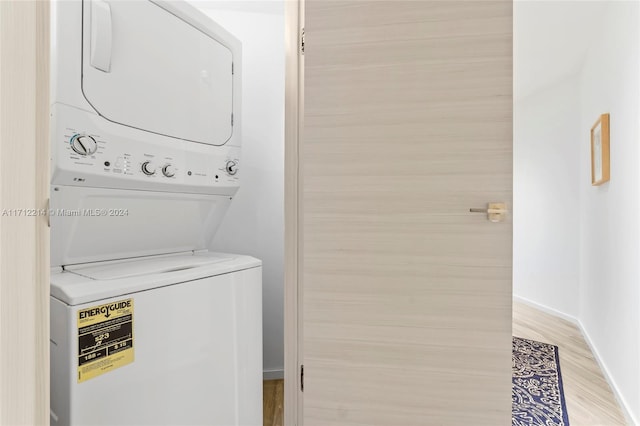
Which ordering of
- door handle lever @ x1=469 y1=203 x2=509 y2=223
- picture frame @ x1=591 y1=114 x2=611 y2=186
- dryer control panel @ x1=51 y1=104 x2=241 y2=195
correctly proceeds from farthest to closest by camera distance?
picture frame @ x1=591 y1=114 x2=611 y2=186
door handle lever @ x1=469 y1=203 x2=509 y2=223
dryer control panel @ x1=51 y1=104 x2=241 y2=195

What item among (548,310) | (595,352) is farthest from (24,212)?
(548,310)

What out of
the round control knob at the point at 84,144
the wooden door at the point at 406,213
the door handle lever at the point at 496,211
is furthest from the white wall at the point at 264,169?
the door handle lever at the point at 496,211

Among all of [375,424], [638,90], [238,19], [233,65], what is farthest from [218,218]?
[638,90]

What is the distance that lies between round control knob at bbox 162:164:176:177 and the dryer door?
116 millimetres

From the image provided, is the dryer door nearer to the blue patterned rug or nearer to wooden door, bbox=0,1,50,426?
wooden door, bbox=0,1,50,426

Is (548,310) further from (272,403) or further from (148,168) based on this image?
(148,168)

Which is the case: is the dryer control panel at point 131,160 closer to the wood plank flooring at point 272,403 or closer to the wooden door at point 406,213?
the wooden door at point 406,213

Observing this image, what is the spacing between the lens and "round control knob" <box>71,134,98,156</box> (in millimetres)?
880

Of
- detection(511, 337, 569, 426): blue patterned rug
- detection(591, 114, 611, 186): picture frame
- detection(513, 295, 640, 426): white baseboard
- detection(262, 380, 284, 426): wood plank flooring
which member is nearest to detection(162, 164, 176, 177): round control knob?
detection(262, 380, 284, 426): wood plank flooring

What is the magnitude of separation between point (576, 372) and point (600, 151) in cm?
143

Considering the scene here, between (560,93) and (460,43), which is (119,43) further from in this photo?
(560,93)

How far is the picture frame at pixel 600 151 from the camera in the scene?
1969mm

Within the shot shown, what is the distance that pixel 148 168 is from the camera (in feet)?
3.43

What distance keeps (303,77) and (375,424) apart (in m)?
1.24
